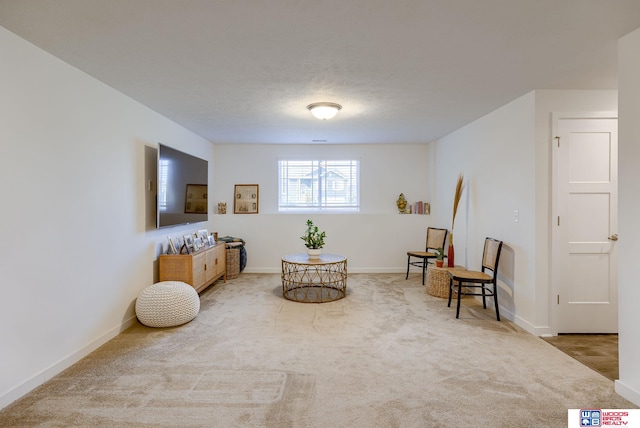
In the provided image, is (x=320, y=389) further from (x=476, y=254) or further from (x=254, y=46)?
(x=476, y=254)

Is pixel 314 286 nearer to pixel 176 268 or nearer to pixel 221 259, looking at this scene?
pixel 221 259

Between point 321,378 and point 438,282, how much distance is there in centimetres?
265

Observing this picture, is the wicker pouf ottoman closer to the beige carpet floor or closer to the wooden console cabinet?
the beige carpet floor

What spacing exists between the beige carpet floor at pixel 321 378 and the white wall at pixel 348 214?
8.20 feet

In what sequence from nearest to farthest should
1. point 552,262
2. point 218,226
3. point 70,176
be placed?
1. point 70,176
2. point 552,262
3. point 218,226

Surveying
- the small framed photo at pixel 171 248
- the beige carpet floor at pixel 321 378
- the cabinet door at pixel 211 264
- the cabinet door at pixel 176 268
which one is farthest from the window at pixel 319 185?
the beige carpet floor at pixel 321 378

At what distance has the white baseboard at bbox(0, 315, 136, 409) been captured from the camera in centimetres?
213

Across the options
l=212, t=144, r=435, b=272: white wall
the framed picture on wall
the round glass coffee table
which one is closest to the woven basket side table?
the round glass coffee table

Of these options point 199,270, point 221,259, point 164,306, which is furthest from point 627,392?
point 221,259

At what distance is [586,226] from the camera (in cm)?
328

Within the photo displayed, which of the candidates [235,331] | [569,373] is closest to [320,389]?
[235,331]

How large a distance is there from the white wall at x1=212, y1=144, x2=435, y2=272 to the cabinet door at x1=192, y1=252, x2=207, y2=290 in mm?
1834

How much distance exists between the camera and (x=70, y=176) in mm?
2674

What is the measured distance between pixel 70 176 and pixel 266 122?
2440mm
